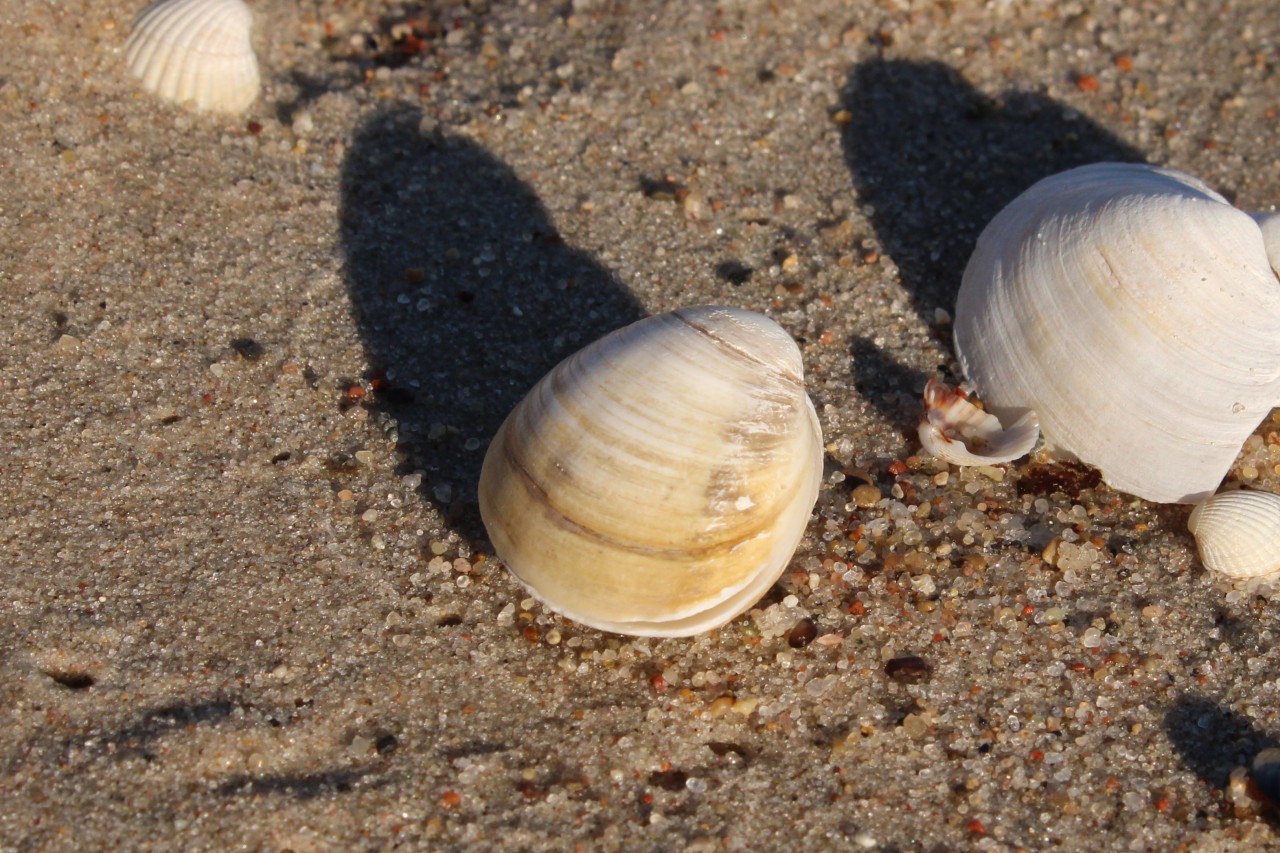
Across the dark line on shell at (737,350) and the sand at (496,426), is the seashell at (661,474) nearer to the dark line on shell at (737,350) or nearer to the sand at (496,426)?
the dark line on shell at (737,350)

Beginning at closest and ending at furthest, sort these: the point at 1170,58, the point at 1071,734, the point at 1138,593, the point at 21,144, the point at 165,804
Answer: the point at 165,804
the point at 1071,734
the point at 1138,593
the point at 21,144
the point at 1170,58

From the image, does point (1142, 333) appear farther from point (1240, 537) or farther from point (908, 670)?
point (908, 670)

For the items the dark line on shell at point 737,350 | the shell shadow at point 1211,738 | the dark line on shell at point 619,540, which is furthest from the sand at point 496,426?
the dark line on shell at point 737,350

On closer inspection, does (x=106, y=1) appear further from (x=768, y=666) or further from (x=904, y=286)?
(x=768, y=666)

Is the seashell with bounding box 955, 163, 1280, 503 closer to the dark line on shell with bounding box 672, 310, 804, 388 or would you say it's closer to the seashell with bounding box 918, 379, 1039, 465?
the seashell with bounding box 918, 379, 1039, 465


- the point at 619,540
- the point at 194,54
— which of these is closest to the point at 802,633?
the point at 619,540

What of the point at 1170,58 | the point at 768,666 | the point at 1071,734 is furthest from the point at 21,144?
the point at 1170,58

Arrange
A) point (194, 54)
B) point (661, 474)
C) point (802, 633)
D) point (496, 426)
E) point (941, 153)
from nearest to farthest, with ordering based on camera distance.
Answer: point (661, 474), point (802, 633), point (496, 426), point (194, 54), point (941, 153)
